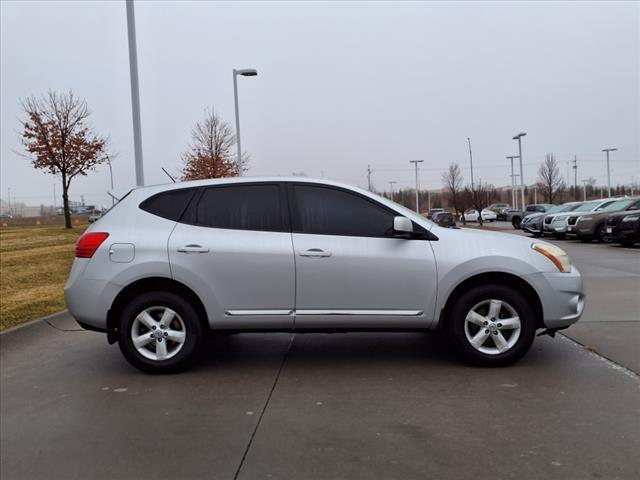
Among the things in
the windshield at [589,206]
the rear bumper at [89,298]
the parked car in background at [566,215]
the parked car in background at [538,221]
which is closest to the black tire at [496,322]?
the rear bumper at [89,298]

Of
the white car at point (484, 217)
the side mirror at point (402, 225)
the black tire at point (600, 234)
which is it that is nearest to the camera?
A: the side mirror at point (402, 225)

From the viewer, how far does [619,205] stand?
66.2ft

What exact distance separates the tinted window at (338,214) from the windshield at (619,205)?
1801 centimetres

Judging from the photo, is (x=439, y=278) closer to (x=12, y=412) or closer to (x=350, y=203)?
(x=350, y=203)

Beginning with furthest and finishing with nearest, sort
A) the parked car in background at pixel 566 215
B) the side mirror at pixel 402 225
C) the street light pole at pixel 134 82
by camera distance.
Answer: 1. the parked car in background at pixel 566 215
2. the street light pole at pixel 134 82
3. the side mirror at pixel 402 225

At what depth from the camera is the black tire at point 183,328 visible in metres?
4.91

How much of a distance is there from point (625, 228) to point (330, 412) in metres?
16.3

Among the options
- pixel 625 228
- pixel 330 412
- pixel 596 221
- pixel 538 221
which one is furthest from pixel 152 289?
pixel 538 221

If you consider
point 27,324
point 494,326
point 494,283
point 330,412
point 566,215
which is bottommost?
point 330,412

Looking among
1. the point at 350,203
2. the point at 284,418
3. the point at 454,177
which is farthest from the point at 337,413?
the point at 454,177

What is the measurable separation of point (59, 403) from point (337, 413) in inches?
91.1

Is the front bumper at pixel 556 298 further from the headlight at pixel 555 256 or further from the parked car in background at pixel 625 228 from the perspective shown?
the parked car in background at pixel 625 228

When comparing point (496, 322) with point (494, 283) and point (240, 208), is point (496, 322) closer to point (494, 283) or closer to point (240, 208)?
point (494, 283)

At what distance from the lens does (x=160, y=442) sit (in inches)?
143
